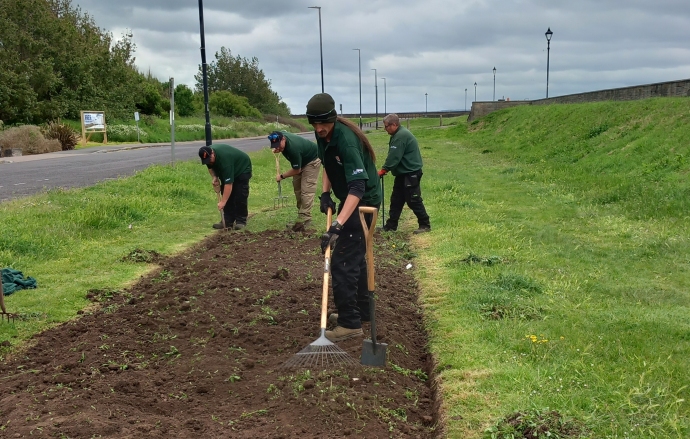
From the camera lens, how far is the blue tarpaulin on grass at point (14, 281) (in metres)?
7.16

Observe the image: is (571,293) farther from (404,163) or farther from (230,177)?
(230,177)

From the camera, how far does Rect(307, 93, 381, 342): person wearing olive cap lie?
5066 mm

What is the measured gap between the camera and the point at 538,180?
56.2 ft

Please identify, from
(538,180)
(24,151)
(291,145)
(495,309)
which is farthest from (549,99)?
(495,309)

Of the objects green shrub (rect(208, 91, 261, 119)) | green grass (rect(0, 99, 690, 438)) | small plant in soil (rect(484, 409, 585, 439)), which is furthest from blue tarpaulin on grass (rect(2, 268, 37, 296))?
green shrub (rect(208, 91, 261, 119))

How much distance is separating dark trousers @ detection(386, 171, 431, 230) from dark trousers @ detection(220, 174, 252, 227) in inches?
99.0

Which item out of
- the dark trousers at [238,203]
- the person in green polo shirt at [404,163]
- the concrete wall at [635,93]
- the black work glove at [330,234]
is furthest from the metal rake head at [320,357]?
the concrete wall at [635,93]

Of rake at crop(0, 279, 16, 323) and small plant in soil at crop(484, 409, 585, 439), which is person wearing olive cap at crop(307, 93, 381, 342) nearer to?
small plant in soil at crop(484, 409, 585, 439)

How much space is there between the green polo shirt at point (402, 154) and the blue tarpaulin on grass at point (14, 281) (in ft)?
17.3

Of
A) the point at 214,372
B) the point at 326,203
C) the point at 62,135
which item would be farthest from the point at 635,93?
the point at 62,135

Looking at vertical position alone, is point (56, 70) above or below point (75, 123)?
above

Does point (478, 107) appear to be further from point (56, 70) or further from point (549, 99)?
point (56, 70)

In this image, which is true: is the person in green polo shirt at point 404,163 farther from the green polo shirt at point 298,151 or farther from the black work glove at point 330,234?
the black work glove at point 330,234

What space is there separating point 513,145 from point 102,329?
79.0 feet
